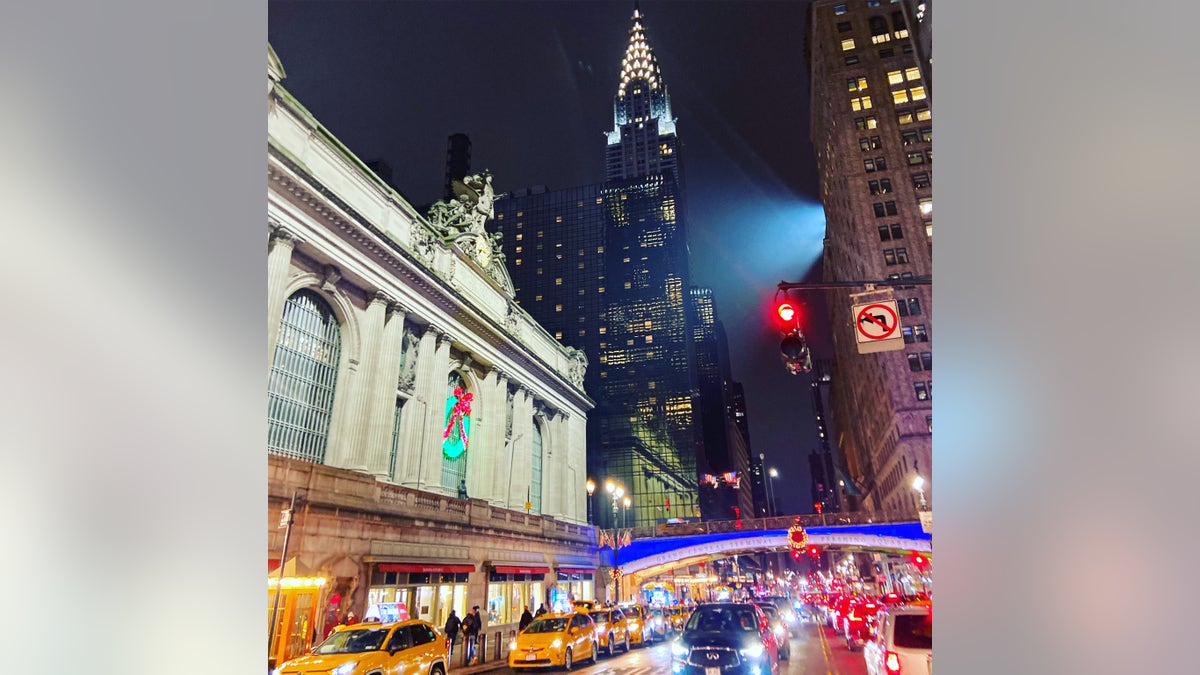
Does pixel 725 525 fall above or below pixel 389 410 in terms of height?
below

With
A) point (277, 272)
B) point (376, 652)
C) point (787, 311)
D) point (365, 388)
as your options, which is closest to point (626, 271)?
point (365, 388)

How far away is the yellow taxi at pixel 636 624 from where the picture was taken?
61.1 feet

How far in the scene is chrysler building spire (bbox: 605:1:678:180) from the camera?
20969mm

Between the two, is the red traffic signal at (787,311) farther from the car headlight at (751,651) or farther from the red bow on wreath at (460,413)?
the red bow on wreath at (460,413)

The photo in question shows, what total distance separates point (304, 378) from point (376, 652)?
38.8 ft

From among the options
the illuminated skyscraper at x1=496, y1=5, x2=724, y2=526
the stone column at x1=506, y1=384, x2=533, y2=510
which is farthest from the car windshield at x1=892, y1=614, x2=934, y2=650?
the stone column at x1=506, y1=384, x2=533, y2=510

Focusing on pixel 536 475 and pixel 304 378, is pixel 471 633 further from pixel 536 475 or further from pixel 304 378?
pixel 536 475

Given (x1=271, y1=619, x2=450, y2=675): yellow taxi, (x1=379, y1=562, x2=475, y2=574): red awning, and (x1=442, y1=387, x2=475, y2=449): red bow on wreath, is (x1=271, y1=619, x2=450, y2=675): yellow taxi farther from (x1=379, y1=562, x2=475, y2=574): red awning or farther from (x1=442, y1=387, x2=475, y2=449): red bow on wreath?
(x1=442, y1=387, x2=475, y2=449): red bow on wreath

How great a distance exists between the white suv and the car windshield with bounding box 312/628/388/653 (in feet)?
22.6

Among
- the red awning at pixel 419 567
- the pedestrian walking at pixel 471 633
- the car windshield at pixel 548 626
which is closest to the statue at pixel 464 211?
the red awning at pixel 419 567

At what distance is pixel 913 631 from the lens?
7.11m
